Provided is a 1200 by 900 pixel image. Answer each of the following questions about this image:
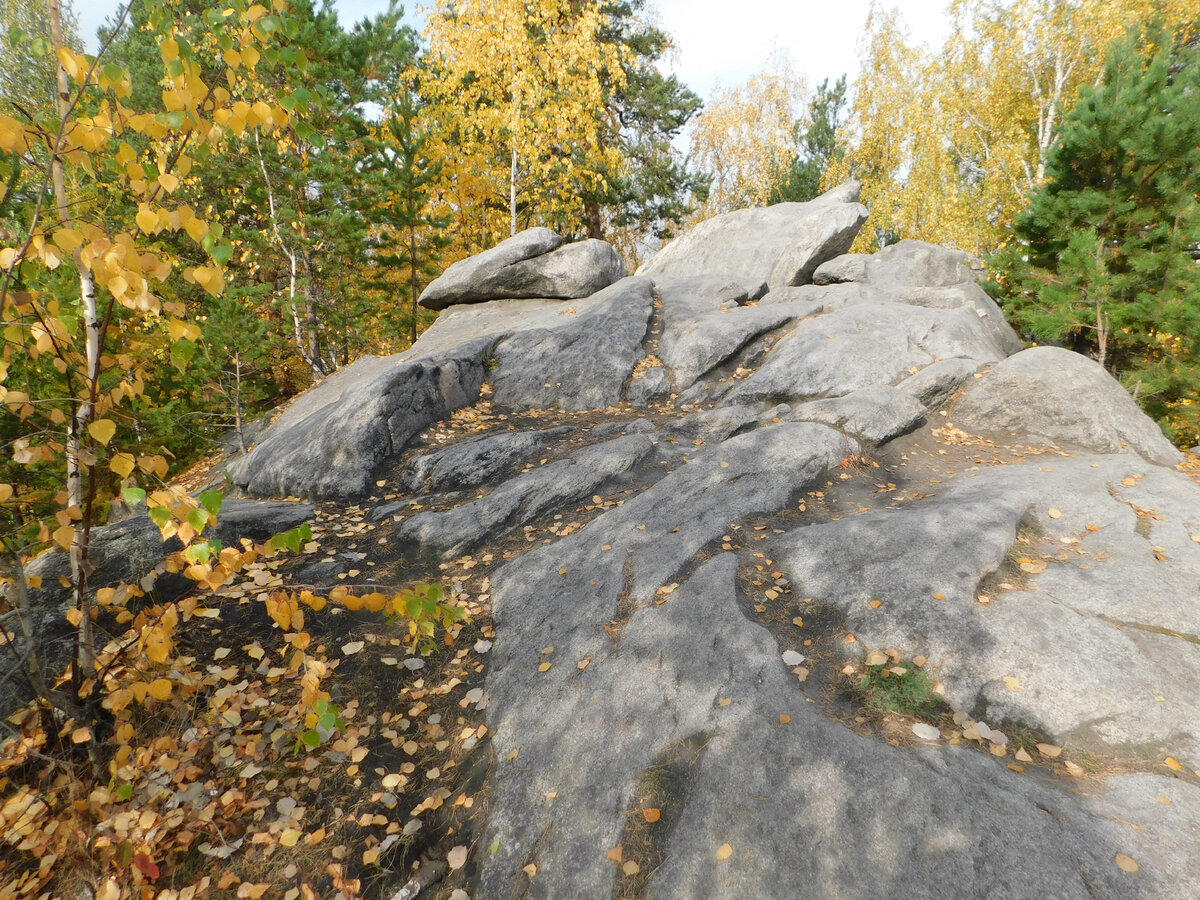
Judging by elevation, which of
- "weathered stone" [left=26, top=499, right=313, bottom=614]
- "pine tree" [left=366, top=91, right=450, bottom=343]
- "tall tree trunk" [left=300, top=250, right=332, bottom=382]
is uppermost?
"pine tree" [left=366, top=91, right=450, bottom=343]

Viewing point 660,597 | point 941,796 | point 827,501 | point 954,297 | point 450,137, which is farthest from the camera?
point 450,137

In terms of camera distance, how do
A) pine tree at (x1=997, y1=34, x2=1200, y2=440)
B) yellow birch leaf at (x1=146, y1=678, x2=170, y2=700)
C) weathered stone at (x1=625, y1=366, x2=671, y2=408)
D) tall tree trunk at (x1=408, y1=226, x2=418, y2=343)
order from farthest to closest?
tall tree trunk at (x1=408, y1=226, x2=418, y2=343), weathered stone at (x1=625, y1=366, x2=671, y2=408), pine tree at (x1=997, y1=34, x2=1200, y2=440), yellow birch leaf at (x1=146, y1=678, x2=170, y2=700)

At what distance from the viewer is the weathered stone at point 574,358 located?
9.16m

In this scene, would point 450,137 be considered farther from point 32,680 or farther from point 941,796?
point 941,796

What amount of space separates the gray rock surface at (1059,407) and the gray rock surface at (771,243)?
549 centimetres

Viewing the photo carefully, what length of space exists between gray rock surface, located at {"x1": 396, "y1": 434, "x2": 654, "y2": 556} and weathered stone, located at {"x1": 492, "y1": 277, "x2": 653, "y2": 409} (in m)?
2.17

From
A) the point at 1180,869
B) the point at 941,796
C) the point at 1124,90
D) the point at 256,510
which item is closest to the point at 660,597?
the point at 941,796

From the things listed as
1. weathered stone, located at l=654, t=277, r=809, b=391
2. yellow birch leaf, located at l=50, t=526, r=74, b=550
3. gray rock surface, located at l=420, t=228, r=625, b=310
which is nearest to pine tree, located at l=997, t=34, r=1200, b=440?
weathered stone, located at l=654, t=277, r=809, b=391

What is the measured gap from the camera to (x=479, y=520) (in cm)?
612

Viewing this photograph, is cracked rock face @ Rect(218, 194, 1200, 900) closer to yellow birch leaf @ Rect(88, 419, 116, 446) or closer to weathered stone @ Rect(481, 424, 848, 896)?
weathered stone @ Rect(481, 424, 848, 896)

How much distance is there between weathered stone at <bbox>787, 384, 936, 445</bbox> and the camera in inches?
272

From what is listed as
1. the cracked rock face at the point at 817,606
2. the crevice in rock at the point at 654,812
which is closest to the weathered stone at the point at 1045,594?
the cracked rock face at the point at 817,606

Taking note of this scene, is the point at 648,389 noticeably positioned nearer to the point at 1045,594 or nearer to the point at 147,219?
the point at 1045,594

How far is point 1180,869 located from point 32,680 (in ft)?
18.3
